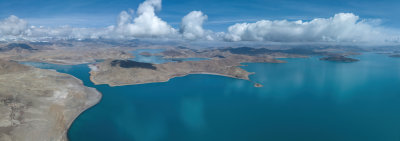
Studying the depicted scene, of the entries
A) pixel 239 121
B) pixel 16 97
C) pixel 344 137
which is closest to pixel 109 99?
pixel 16 97

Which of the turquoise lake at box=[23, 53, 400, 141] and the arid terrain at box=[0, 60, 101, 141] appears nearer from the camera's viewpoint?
the arid terrain at box=[0, 60, 101, 141]

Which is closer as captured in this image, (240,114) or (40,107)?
(40,107)

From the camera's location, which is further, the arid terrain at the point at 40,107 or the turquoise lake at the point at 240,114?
the turquoise lake at the point at 240,114

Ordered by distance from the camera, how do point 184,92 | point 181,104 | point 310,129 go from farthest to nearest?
1. point 184,92
2. point 181,104
3. point 310,129

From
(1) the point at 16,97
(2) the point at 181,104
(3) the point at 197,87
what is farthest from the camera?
(3) the point at 197,87

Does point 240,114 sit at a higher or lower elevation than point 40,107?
lower

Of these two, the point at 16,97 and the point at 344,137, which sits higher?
the point at 16,97

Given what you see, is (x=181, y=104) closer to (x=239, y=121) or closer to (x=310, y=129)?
(x=239, y=121)

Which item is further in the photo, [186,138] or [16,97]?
[16,97]
